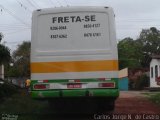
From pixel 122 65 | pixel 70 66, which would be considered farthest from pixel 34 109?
pixel 122 65

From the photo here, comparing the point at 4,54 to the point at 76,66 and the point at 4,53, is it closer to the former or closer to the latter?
the point at 4,53

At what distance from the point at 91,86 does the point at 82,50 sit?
3.80 ft

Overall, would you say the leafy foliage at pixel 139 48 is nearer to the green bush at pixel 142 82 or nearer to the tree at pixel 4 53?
the green bush at pixel 142 82

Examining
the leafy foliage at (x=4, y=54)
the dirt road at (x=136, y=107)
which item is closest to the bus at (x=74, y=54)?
the dirt road at (x=136, y=107)

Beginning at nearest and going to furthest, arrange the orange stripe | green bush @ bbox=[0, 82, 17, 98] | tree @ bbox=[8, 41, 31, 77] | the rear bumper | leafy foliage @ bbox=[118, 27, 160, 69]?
the rear bumper < the orange stripe < green bush @ bbox=[0, 82, 17, 98] < tree @ bbox=[8, 41, 31, 77] < leafy foliage @ bbox=[118, 27, 160, 69]

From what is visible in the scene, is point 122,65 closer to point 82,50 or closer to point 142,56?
point 142,56

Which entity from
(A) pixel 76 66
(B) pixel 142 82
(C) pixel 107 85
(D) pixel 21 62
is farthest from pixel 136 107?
(D) pixel 21 62

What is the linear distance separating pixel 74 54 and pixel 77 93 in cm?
122

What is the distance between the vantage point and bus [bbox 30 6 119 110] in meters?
15.0

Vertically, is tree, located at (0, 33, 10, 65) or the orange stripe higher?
tree, located at (0, 33, 10, 65)

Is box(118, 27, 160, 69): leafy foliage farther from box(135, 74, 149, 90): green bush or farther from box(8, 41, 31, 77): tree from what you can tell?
box(135, 74, 149, 90): green bush

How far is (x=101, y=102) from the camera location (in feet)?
Result: 56.0

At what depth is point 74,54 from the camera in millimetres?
15094

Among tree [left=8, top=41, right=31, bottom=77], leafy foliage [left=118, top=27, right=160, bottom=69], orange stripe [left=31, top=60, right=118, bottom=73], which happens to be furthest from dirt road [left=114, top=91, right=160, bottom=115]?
leafy foliage [left=118, top=27, right=160, bottom=69]
